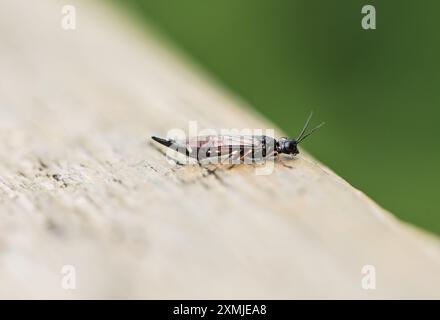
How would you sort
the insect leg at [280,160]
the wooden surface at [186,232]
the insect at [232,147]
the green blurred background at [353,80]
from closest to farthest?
the wooden surface at [186,232] → the insect leg at [280,160] → the insect at [232,147] → the green blurred background at [353,80]

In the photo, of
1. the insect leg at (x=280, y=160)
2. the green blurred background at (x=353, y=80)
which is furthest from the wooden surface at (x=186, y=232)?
the green blurred background at (x=353, y=80)

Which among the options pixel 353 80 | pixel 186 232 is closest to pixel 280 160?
pixel 186 232

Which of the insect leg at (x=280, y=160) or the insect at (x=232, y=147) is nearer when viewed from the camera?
the insect leg at (x=280, y=160)

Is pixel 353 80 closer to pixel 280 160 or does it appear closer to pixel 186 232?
pixel 280 160

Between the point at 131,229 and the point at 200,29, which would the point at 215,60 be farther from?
the point at 131,229

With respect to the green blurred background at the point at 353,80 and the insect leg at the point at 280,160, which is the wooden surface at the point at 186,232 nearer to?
the insect leg at the point at 280,160

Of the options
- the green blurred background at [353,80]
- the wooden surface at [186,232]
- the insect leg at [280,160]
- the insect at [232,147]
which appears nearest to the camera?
the wooden surface at [186,232]

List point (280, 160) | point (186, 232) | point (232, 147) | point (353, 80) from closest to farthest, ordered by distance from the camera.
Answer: point (186, 232) < point (280, 160) < point (232, 147) < point (353, 80)
